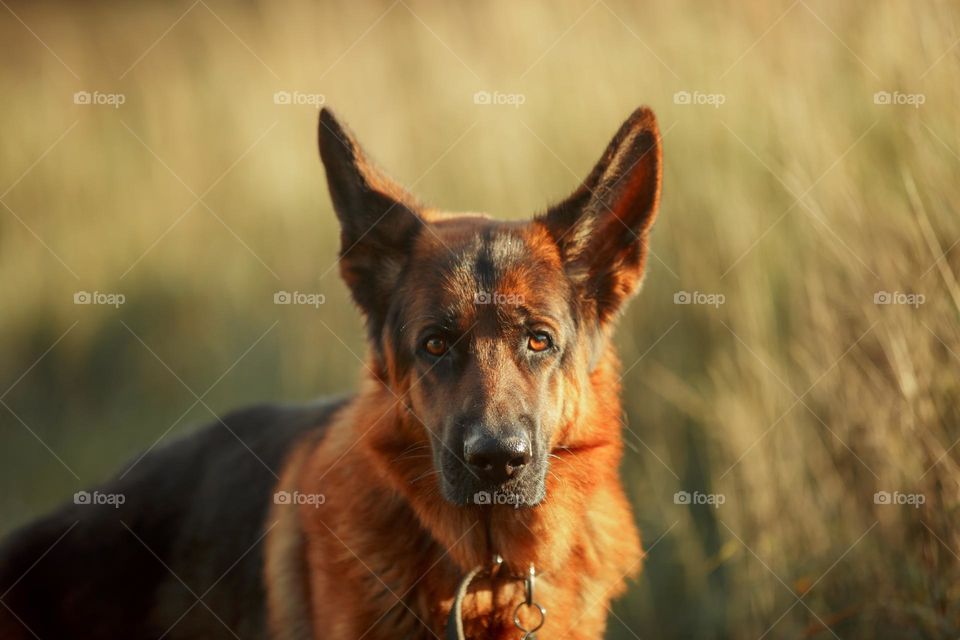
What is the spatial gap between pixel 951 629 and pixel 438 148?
4798mm

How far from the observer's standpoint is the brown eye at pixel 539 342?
10.5 ft

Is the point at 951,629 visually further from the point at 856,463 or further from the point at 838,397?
the point at 838,397

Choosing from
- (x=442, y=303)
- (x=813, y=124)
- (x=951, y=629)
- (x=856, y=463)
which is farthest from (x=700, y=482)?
(x=442, y=303)

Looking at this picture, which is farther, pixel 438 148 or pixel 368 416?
pixel 438 148

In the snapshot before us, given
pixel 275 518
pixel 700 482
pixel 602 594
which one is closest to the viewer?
pixel 602 594

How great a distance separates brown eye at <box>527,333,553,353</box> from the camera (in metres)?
3.19

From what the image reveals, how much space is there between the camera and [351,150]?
3389 millimetres

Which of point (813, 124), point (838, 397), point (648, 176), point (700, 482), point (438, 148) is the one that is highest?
point (438, 148)
